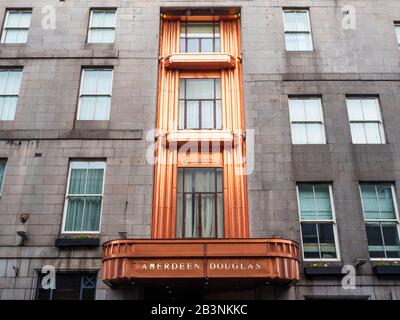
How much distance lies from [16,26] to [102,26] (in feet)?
13.1

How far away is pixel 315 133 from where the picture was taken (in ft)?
55.8

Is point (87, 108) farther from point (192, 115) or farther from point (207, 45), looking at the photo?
point (207, 45)

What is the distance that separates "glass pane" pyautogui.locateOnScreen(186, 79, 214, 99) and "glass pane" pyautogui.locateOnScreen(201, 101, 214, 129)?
35 cm

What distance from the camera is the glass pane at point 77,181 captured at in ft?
52.3

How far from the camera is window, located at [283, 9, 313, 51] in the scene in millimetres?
18625

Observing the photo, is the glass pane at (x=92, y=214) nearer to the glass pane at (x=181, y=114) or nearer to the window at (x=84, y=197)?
the window at (x=84, y=197)

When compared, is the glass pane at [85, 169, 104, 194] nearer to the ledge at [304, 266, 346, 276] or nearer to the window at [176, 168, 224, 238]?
the window at [176, 168, 224, 238]

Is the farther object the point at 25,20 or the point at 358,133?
the point at 25,20

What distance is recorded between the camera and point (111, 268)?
12930mm

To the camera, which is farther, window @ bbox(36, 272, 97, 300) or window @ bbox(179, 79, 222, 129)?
window @ bbox(179, 79, 222, 129)

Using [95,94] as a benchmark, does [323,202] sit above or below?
below

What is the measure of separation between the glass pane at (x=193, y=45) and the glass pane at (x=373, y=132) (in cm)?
827

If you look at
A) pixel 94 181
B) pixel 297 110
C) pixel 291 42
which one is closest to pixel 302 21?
pixel 291 42

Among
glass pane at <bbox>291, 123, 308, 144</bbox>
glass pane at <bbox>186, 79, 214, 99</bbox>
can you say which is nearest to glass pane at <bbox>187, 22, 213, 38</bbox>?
glass pane at <bbox>186, 79, 214, 99</bbox>
